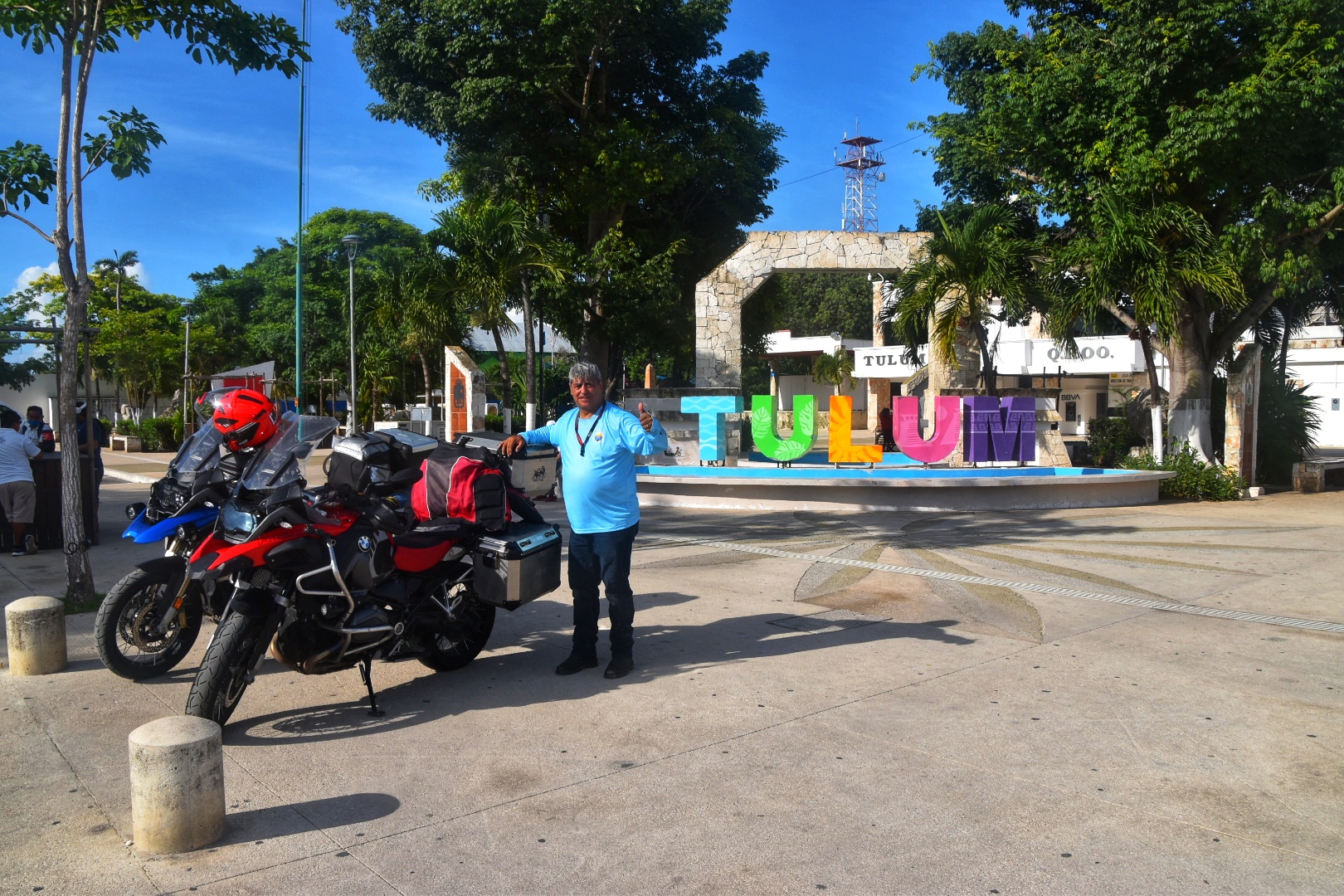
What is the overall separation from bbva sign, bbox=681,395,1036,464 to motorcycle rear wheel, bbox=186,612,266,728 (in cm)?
1225

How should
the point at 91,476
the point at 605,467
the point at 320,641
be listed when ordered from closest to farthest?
the point at 320,641 → the point at 605,467 → the point at 91,476

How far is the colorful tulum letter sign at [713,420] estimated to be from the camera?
17844 millimetres

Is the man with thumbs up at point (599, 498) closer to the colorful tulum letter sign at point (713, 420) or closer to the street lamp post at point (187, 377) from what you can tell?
the colorful tulum letter sign at point (713, 420)

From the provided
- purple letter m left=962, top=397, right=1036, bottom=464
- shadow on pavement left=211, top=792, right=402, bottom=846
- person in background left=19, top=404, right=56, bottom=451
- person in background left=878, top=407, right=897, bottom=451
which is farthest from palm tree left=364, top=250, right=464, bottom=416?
shadow on pavement left=211, top=792, right=402, bottom=846

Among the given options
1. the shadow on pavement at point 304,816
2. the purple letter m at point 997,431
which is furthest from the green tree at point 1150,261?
A: the shadow on pavement at point 304,816

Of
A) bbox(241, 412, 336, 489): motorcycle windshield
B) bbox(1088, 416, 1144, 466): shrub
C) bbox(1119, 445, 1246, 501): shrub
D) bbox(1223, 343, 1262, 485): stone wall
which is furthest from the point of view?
bbox(1088, 416, 1144, 466): shrub

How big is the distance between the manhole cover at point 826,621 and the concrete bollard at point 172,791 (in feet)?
14.2

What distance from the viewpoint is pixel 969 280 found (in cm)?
1788

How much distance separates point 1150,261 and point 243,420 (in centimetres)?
1478

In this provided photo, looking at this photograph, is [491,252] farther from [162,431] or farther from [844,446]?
[162,431]

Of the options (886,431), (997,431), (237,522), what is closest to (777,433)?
(997,431)

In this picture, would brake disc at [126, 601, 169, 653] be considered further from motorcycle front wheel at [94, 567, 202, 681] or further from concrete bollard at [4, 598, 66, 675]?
concrete bollard at [4, 598, 66, 675]

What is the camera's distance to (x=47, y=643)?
6.03 metres

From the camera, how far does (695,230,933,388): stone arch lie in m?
20.4
